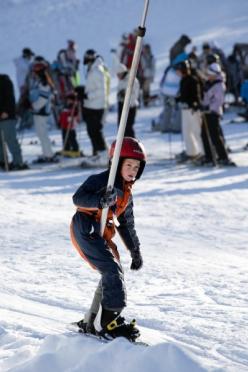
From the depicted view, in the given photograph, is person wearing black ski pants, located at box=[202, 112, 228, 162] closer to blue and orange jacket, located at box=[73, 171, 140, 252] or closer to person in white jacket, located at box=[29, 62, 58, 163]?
person in white jacket, located at box=[29, 62, 58, 163]

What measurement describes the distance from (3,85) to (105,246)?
7.73 m

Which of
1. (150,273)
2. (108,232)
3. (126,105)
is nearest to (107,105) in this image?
(150,273)

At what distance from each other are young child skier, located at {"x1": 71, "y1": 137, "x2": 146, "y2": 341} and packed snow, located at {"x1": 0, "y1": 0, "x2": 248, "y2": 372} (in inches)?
9.3

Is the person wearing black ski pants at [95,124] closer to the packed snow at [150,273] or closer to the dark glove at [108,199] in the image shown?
the packed snow at [150,273]

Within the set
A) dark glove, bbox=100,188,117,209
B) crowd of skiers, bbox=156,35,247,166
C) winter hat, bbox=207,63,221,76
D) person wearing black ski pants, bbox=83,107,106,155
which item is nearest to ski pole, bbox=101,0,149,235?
dark glove, bbox=100,188,117,209

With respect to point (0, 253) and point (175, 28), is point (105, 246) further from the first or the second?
point (175, 28)

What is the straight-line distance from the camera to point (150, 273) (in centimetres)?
654

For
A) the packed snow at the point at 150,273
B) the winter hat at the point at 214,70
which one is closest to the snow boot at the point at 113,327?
the packed snow at the point at 150,273

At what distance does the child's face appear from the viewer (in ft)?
14.9

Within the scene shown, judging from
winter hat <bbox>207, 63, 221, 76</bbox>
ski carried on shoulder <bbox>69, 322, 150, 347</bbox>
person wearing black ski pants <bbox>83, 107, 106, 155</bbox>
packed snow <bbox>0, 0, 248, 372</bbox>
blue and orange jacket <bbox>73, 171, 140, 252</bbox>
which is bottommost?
packed snow <bbox>0, 0, 248, 372</bbox>

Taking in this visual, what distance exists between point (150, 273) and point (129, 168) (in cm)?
216

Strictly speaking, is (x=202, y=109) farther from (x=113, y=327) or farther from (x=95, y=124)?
(x=113, y=327)

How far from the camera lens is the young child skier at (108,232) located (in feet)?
14.7

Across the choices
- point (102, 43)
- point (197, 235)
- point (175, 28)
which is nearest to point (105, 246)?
point (197, 235)
